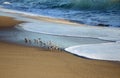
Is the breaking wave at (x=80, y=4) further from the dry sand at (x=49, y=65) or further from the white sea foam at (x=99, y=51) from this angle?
the dry sand at (x=49, y=65)

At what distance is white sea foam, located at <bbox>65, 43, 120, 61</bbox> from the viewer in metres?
6.04

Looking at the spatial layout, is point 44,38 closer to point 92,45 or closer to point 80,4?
point 92,45

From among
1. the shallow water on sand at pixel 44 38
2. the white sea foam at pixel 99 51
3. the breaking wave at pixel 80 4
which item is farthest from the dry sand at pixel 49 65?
the breaking wave at pixel 80 4

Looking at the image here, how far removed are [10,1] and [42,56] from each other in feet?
57.2

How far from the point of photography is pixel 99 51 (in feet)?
21.2

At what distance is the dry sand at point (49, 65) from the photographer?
192 inches

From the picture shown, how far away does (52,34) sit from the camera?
8.38 metres

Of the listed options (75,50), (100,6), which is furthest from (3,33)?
(100,6)

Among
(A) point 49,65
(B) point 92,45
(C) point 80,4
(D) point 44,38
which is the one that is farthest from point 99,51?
(C) point 80,4

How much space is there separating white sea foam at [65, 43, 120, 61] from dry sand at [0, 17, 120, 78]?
0.28 metres

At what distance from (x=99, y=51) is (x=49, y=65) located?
150 cm

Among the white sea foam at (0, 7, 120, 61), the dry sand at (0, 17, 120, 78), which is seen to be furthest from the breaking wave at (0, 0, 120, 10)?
the dry sand at (0, 17, 120, 78)

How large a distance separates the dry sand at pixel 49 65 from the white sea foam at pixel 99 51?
28cm

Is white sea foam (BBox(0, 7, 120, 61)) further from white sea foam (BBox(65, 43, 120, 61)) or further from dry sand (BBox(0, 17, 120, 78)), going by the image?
dry sand (BBox(0, 17, 120, 78))
